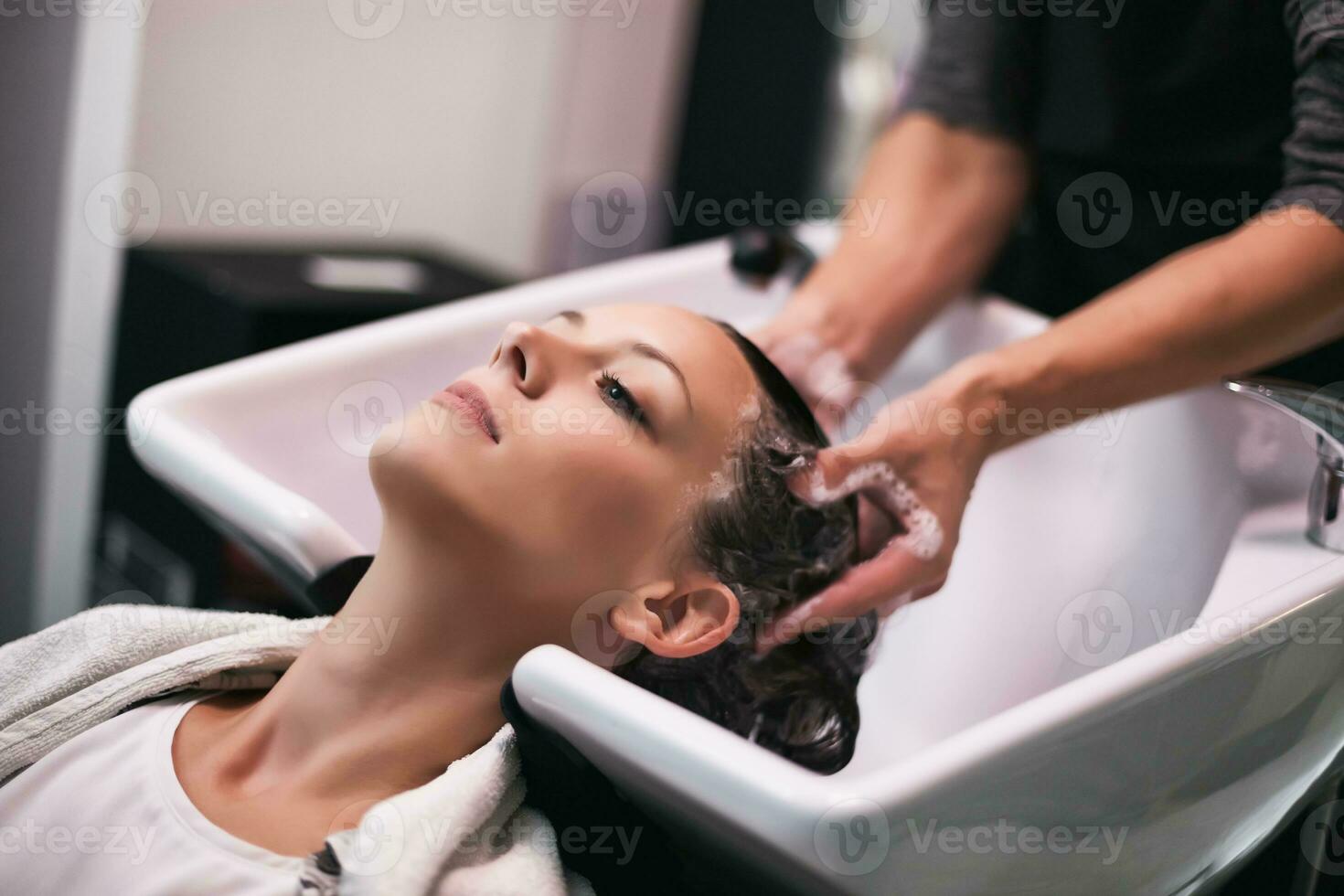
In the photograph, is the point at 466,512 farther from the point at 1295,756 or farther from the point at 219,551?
the point at 219,551

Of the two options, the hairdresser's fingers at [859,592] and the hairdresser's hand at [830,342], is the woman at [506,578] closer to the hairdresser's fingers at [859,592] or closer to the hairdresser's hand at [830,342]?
the hairdresser's fingers at [859,592]

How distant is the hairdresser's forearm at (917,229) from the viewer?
130cm

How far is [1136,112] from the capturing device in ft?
4.10

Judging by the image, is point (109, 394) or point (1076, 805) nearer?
point (1076, 805)

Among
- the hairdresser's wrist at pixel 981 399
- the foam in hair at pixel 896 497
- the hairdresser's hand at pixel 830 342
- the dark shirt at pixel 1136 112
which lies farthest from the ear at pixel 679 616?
the dark shirt at pixel 1136 112

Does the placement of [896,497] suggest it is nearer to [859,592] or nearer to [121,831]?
[859,592]

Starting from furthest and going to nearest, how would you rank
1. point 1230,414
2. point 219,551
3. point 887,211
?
point 219,551 < point 887,211 < point 1230,414

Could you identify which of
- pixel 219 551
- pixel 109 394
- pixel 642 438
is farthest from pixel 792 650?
pixel 109 394

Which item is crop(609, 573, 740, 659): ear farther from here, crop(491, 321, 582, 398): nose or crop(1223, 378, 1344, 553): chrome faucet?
crop(1223, 378, 1344, 553): chrome faucet

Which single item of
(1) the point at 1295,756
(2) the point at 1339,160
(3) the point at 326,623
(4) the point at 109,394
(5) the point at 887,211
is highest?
(2) the point at 1339,160

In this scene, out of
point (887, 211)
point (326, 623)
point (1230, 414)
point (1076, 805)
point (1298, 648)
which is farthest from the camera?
point (887, 211)

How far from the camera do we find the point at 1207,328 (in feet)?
3.43

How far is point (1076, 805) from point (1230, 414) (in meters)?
0.53

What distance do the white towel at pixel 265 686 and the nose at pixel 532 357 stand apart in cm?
24
